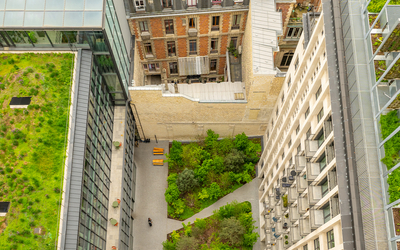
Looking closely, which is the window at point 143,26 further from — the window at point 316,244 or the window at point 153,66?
the window at point 316,244

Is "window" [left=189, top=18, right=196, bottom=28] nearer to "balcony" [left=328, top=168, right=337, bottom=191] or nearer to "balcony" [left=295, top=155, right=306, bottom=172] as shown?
"balcony" [left=295, top=155, right=306, bottom=172]

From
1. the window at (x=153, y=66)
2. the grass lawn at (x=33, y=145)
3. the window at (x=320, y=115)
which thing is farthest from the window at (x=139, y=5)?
the window at (x=320, y=115)

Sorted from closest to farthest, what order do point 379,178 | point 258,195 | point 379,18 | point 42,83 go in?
point 379,178, point 379,18, point 42,83, point 258,195

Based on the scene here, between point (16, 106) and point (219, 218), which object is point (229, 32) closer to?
point (219, 218)

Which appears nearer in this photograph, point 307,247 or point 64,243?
point 64,243

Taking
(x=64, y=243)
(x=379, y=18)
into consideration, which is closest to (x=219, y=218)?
(x=64, y=243)

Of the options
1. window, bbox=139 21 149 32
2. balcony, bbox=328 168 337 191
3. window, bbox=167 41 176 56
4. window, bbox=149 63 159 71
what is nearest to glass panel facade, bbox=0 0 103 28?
window, bbox=139 21 149 32
